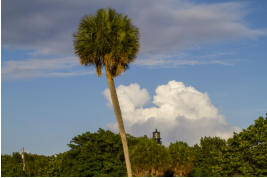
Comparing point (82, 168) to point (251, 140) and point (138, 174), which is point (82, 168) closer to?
point (138, 174)

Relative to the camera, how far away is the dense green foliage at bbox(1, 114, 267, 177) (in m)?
42.8

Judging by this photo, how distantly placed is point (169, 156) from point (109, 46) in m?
17.5

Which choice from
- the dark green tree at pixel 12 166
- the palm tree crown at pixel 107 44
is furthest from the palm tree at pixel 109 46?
the dark green tree at pixel 12 166

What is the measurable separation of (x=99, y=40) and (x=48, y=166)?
4379cm

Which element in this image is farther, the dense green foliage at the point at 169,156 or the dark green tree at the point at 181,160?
the dark green tree at the point at 181,160

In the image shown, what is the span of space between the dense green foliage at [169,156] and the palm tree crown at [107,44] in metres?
13.9

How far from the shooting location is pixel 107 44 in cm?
3409

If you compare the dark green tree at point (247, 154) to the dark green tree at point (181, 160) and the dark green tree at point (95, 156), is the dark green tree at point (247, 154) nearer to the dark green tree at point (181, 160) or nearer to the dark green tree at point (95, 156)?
the dark green tree at point (181, 160)

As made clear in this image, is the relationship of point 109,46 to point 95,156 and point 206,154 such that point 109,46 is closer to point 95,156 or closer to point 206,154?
point 95,156

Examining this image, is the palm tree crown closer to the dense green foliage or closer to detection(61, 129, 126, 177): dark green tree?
the dense green foliage

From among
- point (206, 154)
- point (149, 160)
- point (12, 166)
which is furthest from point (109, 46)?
point (12, 166)

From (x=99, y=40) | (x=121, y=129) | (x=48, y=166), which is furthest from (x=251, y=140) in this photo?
(x=48, y=166)

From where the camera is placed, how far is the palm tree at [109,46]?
34.1 m

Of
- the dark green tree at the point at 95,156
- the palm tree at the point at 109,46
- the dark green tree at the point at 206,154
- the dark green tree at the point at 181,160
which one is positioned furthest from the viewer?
the dark green tree at the point at 206,154
